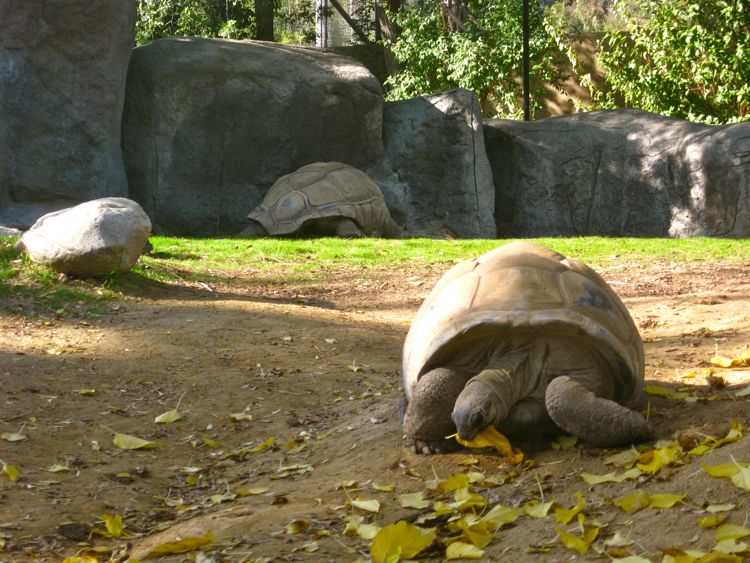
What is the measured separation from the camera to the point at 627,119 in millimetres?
15797

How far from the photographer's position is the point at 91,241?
25.8 ft

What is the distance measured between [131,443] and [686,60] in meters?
14.3

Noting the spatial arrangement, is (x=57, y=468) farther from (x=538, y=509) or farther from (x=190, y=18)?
(x=190, y=18)

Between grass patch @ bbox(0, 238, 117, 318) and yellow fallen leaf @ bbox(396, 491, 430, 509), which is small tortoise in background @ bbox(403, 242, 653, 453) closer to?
yellow fallen leaf @ bbox(396, 491, 430, 509)

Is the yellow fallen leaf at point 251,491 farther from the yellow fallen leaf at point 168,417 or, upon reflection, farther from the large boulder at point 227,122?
the large boulder at point 227,122

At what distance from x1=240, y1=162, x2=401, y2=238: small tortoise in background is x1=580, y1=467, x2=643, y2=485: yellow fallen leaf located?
10267mm

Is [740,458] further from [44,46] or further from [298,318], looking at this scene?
[44,46]

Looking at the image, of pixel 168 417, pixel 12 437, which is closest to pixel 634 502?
pixel 168 417

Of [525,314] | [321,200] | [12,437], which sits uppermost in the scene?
[321,200]

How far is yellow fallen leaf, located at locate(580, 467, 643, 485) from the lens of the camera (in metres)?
3.19

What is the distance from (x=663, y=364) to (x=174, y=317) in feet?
11.7

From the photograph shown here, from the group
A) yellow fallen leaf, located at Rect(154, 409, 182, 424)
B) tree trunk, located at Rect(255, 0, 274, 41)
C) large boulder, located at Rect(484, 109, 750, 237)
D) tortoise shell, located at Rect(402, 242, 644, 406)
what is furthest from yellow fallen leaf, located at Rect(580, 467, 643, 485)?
tree trunk, located at Rect(255, 0, 274, 41)

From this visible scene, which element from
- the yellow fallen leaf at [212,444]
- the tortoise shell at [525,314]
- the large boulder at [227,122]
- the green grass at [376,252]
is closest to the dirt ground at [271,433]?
the yellow fallen leaf at [212,444]

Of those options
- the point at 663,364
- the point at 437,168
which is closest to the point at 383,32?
the point at 437,168
